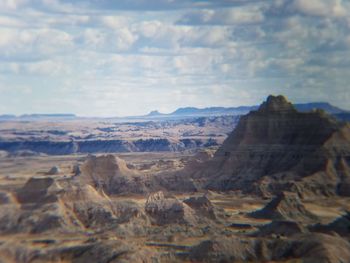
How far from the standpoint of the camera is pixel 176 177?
548ft

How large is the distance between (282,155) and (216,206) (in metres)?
40.1

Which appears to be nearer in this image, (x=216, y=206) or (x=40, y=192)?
(x=40, y=192)

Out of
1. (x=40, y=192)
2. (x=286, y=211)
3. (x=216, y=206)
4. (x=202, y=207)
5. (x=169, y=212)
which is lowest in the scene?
(x=216, y=206)

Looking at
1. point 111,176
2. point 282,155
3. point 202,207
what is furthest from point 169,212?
point 282,155

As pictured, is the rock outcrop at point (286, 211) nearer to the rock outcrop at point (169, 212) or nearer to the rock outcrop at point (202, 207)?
the rock outcrop at point (202, 207)

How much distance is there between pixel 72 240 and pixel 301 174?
68509 millimetres

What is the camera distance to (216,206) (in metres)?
127

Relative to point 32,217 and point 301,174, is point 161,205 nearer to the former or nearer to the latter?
point 32,217

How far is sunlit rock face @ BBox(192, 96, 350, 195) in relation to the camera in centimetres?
14862

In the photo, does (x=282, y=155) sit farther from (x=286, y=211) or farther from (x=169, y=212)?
(x=169, y=212)

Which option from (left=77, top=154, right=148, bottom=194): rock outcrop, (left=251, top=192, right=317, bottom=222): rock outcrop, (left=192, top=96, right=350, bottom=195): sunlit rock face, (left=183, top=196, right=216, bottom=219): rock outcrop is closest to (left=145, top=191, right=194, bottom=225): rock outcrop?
(left=183, top=196, right=216, bottom=219): rock outcrop

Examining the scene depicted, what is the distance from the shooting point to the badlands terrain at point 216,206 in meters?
83.9

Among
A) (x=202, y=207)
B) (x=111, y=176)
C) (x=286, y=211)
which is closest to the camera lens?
(x=202, y=207)

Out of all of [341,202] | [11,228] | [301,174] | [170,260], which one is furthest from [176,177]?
[170,260]
